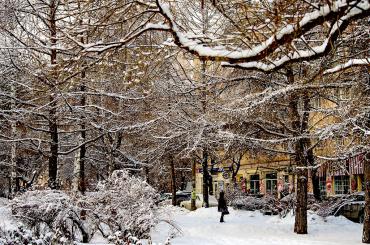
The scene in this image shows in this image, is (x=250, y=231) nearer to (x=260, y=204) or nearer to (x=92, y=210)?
(x=260, y=204)

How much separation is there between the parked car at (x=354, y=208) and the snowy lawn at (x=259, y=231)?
469mm

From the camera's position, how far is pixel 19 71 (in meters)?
14.7

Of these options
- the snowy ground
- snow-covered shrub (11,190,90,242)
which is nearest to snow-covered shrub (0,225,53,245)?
snow-covered shrub (11,190,90,242)

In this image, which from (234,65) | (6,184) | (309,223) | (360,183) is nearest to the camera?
(234,65)

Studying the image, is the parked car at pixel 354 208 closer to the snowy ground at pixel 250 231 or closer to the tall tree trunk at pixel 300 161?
the snowy ground at pixel 250 231

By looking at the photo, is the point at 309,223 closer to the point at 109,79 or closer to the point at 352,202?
the point at 352,202

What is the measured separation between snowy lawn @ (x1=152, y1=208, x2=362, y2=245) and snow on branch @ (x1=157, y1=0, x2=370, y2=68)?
6488mm

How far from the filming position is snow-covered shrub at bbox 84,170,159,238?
10.9m

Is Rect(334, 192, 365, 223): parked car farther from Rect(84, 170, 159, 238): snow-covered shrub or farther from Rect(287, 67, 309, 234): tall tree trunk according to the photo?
Rect(84, 170, 159, 238): snow-covered shrub

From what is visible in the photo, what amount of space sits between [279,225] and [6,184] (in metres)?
28.4

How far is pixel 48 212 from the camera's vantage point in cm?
1009

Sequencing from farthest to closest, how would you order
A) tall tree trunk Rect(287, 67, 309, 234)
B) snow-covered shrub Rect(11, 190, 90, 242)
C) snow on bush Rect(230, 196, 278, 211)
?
snow on bush Rect(230, 196, 278, 211), tall tree trunk Rect(287, 67, 309, 234), snow-covered shrub Rect(11, 190, 90, 242)

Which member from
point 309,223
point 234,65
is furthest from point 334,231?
point 234,65

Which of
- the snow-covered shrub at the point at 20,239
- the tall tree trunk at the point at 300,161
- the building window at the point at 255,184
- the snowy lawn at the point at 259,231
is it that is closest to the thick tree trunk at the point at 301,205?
the tall tree trunk at the point at 300,161
